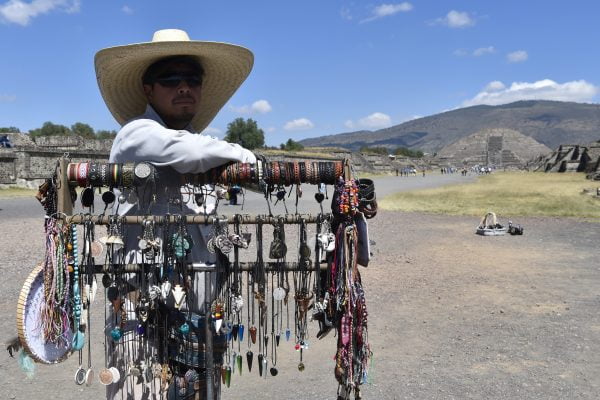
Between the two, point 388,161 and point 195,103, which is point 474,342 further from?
point 388,161

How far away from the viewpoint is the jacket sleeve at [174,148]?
1.89m

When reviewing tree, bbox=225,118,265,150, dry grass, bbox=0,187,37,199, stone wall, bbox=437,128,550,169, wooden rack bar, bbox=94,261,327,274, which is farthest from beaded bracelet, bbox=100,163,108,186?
stone wall, bbox=437,128,550,169

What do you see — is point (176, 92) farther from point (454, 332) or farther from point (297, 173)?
point (454, 332)

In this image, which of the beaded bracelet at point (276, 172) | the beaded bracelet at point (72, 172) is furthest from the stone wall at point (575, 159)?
the beaded bracelet at point (72, 172)

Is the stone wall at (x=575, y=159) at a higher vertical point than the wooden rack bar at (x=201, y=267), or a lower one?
higher

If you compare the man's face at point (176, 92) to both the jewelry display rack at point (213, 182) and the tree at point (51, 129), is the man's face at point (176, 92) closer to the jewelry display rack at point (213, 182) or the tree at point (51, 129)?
the jewelry display rack at point (213, 182)

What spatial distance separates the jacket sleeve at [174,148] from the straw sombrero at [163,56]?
0.33 metres

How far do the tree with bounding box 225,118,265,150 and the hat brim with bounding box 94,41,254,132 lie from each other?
197 ft

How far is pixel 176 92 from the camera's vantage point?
7.13 feet

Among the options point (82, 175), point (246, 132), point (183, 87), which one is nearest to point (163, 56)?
point (183, 87)

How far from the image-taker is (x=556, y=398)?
3836 mm

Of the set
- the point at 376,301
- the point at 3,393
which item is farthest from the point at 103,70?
the point at 376,301

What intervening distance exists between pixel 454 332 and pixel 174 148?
14.0 feet

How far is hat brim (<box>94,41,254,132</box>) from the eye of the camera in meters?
2.12
